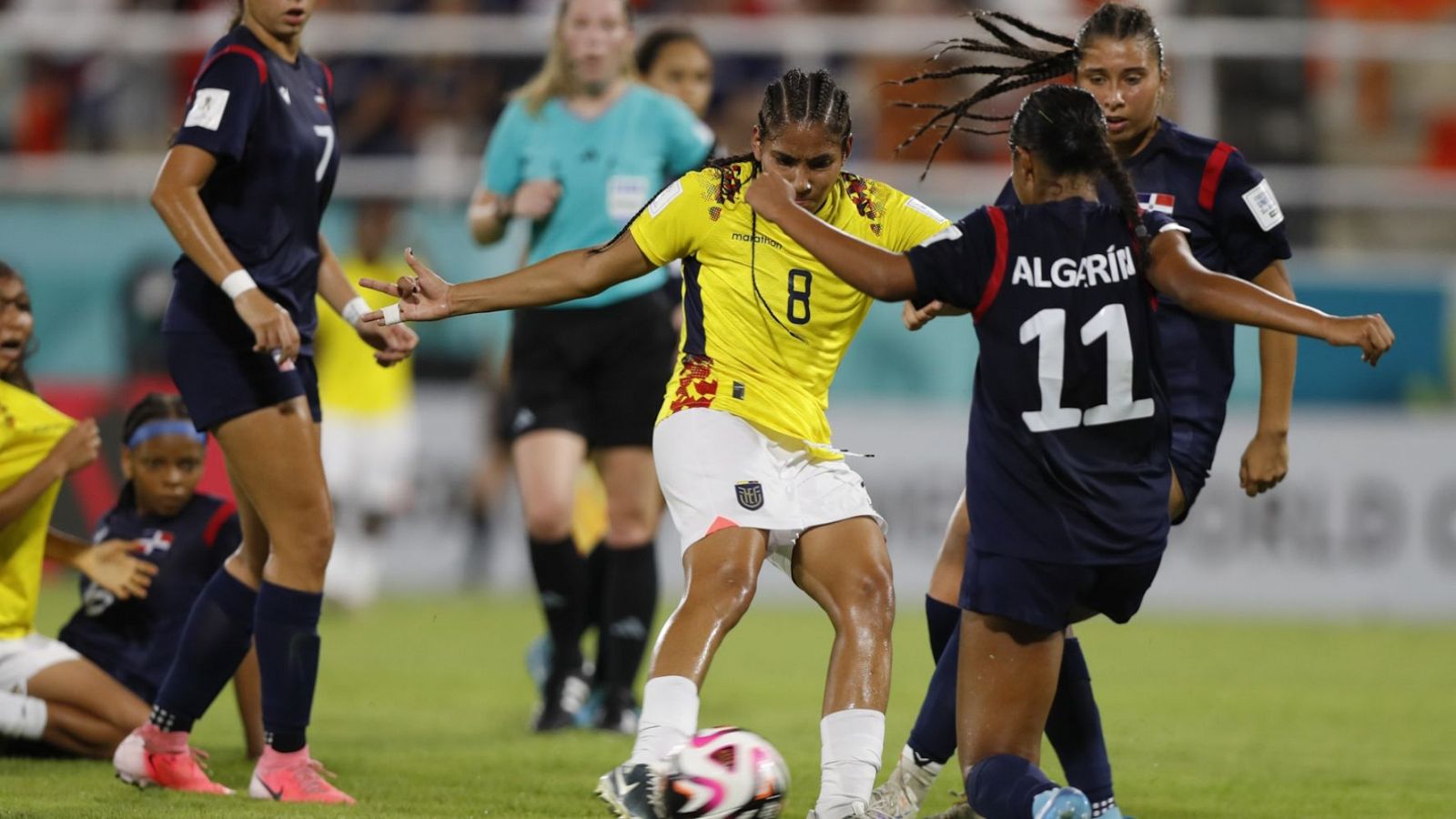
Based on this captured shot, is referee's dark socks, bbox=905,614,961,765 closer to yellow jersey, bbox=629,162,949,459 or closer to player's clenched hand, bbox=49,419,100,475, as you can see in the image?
yellow jersey, bbox=629,162,949,459

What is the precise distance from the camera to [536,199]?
283 inches

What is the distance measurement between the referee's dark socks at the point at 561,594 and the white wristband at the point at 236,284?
7.81 feet

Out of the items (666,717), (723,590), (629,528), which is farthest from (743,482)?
(629,528)

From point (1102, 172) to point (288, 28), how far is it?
2.53 metres

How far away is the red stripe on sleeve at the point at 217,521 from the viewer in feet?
21.9

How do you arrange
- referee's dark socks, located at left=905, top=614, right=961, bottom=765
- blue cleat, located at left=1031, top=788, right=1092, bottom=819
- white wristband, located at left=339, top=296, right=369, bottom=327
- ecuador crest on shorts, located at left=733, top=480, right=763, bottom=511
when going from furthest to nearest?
white wristband, located at left=339, top=296, right=369, bottom=327, referee's dark socks, located at left=905, top=614, right=961, bottom=765, ecuador crest on shorts, located at left=733, top=480, right=763, bottom=511, blue cleat, located at left=1031, top=788, right=1092, bottom=819

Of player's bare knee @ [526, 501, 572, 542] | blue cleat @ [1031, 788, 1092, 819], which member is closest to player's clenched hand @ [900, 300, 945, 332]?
blue cleat @ [1031, 788, 1092, 819]

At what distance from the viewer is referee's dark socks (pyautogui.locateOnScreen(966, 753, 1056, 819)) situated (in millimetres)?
4277

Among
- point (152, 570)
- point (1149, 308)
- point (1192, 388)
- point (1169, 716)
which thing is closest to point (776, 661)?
point (1169, 716)

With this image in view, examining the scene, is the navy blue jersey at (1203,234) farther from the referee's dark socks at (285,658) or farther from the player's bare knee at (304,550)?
the referee's dark socks at (285,658)

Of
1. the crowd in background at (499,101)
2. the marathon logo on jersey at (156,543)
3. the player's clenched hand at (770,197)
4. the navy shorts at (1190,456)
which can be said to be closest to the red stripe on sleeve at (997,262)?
the player's clenched hand at (770,197)

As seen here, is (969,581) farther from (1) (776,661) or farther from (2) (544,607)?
(1) (776,661)

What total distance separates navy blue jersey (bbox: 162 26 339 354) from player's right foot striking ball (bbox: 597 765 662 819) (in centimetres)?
187

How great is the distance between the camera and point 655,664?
15.7 ft
